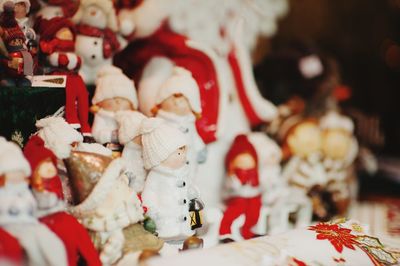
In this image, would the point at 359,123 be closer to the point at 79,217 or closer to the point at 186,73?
the point at 186,73

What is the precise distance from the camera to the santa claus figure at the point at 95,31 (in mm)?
1326

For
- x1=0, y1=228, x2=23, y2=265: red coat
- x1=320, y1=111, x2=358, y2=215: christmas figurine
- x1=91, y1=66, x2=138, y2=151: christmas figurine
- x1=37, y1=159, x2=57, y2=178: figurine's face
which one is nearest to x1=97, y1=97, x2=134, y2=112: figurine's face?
x1=91, y1=66, x2=138, y2=151: christmas figurine

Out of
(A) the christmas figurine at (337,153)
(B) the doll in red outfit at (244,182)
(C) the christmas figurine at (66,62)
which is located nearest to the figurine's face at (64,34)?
(C) the christmas figurine at (66,62)

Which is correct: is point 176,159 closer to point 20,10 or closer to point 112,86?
point 112,86

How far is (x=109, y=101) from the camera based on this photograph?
128cm

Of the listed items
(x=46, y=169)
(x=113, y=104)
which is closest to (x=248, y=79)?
(x=113, y=104)

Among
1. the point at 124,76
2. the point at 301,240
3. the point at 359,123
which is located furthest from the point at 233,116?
the point at 359,123

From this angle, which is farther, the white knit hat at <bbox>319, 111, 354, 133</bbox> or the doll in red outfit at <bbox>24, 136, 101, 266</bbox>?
the white knit hat at <bbox>319, 111, 354, 133</bbox>

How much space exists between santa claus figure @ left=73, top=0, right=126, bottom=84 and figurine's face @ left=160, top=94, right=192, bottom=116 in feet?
0.68

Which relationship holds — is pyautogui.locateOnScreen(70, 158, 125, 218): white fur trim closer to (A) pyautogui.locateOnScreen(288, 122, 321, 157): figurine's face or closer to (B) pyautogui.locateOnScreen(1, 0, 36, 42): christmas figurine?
(B) pyautogui.locateOnScreen(1, 0, 36, 42): christmas figurine

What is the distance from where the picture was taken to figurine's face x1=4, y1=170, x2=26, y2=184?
89 centimetres

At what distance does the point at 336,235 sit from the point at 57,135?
658mm

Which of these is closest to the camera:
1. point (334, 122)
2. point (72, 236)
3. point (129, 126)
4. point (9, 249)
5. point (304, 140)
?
point (9, 249)

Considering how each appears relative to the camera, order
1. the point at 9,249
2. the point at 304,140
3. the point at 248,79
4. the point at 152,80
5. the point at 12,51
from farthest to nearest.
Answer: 1. the point at 304,140
2. the point at 248,79
3. the point at 152,80
4. the point at 12,51
5. the point at 9,249
